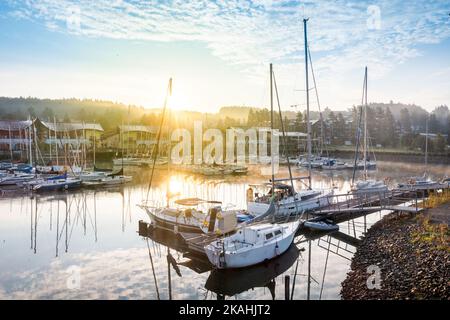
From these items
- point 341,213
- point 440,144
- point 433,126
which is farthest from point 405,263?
point 433,126

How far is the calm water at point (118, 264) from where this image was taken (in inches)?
587

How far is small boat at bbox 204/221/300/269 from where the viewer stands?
15.9m

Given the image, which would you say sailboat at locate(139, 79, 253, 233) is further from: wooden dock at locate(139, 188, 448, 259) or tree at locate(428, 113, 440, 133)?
tree at locate(428, 113, 440, 133)

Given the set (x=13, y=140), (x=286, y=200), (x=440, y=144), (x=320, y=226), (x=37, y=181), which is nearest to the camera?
(x=320, y=226)

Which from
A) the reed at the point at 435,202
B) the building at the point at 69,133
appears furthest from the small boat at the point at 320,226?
the building at the point at 69,133

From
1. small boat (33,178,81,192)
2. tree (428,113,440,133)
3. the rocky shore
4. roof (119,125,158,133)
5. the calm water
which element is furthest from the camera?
tree (428,113,440,133)

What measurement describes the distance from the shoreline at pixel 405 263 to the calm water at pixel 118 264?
0.98 meters

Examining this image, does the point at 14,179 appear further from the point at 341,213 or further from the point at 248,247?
the point at 248,247

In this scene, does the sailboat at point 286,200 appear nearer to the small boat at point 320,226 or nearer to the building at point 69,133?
the small boat at point 320,226

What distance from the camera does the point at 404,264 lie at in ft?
47.7

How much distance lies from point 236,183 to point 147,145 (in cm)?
4256

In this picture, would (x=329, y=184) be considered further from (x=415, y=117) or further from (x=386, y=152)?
(x=415, y=117)

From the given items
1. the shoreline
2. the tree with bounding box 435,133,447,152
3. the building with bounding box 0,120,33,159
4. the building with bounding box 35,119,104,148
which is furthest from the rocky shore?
the tree with bounding box 435,133,447,152

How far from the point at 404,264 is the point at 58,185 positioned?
35.6 meters
